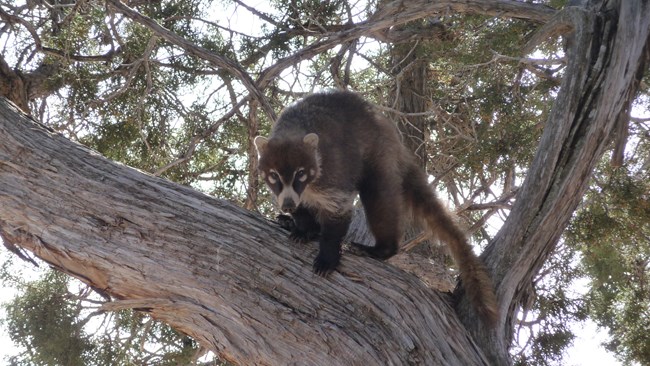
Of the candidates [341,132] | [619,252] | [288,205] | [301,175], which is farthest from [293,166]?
[619,252]

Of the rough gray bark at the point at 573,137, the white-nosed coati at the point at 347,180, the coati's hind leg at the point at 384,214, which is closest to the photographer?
the rough gray bark at the point at 573,137

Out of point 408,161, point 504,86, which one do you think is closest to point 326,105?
point 408,161

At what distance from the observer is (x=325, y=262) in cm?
436

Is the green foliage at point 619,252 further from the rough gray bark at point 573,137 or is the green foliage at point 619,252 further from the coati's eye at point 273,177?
the coati's eye at point 273,177

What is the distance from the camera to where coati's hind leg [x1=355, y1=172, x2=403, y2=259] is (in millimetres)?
5164

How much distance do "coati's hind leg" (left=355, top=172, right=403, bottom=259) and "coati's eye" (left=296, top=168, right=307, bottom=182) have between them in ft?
1.83

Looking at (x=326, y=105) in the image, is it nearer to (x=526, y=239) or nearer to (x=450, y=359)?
(x=526, y=239)

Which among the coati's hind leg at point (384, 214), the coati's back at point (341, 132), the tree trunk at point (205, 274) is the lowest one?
the tree trunk at point (205, 274)

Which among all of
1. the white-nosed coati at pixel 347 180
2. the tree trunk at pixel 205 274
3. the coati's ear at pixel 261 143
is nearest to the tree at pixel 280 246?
the tree trunk at pixel 205 274

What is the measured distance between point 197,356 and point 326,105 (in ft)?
9.67

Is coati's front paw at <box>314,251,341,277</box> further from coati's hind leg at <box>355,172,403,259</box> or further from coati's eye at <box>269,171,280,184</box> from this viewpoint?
coati's eye at <box>269,171,280,184</box>

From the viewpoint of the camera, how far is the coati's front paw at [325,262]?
426 cm

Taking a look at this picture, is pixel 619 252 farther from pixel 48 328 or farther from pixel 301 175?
pixel 48 328

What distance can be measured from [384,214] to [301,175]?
69 centimetres
